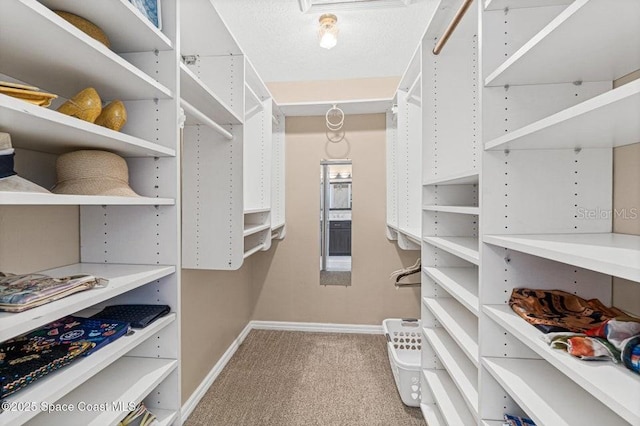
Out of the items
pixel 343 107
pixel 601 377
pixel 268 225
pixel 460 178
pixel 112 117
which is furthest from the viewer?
pixel 343 107

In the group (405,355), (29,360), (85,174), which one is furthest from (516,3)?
(405,355)

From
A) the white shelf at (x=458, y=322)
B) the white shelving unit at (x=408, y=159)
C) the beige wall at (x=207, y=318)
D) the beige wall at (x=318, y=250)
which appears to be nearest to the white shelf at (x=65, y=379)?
the beige wall at (x=207, y=318)

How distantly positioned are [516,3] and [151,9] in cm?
123

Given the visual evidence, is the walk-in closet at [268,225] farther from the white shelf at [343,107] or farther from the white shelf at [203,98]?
the white shelf at [343,107]

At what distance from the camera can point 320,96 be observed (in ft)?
10.2

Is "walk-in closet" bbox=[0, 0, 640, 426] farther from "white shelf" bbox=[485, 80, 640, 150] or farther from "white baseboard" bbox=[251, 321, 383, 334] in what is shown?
"white baseboard" bbox=[251, 321, 383, 334]

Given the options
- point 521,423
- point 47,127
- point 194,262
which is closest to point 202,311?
point 194,262

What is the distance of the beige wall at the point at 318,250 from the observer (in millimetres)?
3041

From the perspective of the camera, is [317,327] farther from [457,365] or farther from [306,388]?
[457,365]

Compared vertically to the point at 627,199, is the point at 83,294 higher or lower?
lower

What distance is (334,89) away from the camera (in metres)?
3.09

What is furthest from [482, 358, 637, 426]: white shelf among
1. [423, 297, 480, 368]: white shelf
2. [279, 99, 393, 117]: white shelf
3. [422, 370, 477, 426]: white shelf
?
[279, 99, 393, 117]: white shelf

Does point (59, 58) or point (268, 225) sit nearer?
point (59, 58)

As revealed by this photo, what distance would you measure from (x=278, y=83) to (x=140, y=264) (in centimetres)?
250
